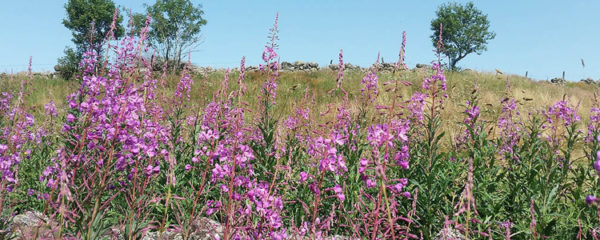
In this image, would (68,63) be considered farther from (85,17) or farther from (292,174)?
(292,174)

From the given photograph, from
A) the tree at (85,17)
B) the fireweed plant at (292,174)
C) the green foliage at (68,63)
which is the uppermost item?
the tree at (85,17)

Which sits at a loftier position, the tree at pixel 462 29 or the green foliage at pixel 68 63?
the tree at pixel 462 29

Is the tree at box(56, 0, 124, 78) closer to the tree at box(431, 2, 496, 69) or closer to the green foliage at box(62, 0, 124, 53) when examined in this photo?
the green foliage at box(62, 0, 124, 53)

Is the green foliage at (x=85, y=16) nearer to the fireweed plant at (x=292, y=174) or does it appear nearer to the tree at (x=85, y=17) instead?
the tree at (x=85, y=17)

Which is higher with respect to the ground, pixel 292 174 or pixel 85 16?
pixel 85 16

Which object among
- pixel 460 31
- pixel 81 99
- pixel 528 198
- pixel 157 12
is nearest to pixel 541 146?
pixel 528 198

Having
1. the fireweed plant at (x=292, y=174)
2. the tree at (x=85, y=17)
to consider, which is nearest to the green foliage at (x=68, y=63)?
the tree at (x=85, y=17)

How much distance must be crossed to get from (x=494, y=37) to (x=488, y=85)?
3625cm

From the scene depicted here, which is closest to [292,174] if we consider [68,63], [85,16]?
[68,63]

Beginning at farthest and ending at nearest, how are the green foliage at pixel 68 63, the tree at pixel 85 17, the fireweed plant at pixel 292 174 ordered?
the tree at pixel 85 17, the green foliage at pixel 68 63, the fireweed plant at pixel 292 174

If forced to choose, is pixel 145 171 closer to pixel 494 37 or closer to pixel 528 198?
pixel 528 198

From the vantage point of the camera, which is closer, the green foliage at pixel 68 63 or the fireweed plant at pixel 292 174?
the fireweed plant at pixel 292 174

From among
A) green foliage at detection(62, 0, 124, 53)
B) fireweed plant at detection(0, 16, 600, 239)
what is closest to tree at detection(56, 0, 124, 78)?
green foliage at detection(62, 0, 124, 53)

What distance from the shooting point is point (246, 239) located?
2043 mm
